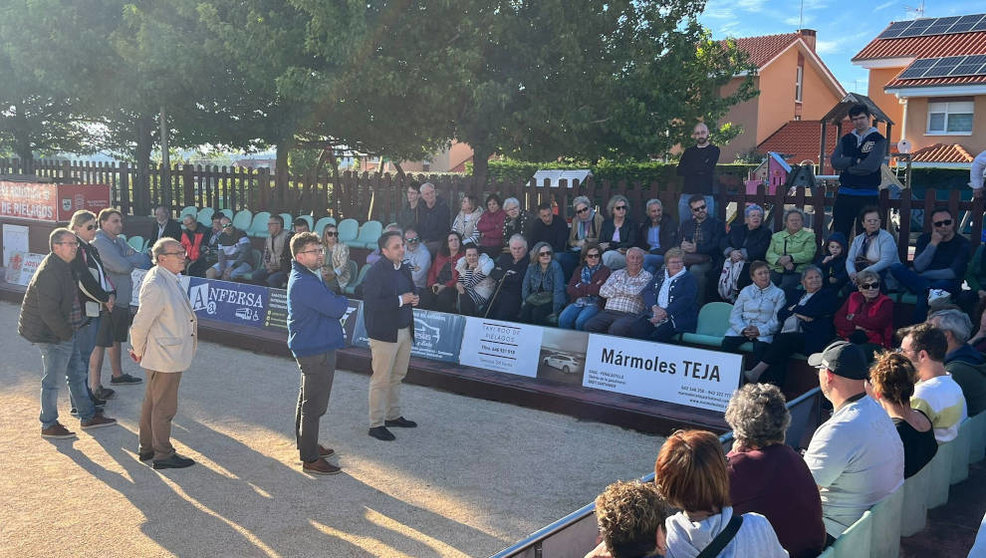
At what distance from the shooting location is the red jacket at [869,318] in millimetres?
8469

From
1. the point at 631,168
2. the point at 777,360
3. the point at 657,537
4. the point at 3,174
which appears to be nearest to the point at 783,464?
the point at 657,537

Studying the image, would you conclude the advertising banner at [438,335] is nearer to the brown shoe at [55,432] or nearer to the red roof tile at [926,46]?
the brown shoe at [55,432]

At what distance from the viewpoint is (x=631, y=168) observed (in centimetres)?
3072

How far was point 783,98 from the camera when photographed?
44250 mm

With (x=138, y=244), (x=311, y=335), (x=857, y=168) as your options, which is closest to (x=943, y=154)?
(x=857, y=168)


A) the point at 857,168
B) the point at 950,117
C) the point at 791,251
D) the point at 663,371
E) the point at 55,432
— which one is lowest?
the point at 55,432

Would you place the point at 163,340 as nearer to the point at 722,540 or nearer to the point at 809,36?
the point at 722,540

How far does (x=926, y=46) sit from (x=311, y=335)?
3972 cm

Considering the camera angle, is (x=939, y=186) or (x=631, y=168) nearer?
(x=939, y=186)

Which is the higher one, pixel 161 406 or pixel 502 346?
pixel 502 346

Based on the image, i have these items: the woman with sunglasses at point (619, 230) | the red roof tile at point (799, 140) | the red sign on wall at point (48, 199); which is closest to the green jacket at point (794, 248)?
the woman with sunglasses at point (619, 230)

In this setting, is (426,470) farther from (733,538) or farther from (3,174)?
(3,174)

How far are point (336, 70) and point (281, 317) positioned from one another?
663 cm

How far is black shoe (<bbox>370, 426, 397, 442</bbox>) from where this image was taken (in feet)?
26.6
